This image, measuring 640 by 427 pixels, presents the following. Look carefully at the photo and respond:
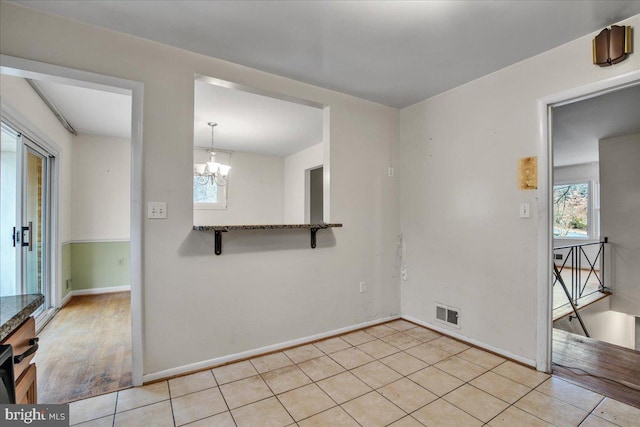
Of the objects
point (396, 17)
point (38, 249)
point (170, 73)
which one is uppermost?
point (396, 17)

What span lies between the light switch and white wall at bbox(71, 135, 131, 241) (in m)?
3.29

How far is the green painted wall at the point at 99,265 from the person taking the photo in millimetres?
4516

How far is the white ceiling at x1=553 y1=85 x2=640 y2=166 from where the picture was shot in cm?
306

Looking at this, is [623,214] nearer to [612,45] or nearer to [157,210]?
[612,45]

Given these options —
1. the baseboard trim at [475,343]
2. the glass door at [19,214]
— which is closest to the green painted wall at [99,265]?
the glass door at [19,214]

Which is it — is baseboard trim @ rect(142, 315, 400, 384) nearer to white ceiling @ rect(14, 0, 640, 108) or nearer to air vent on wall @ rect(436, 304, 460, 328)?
air vent on wall @ rect(436, 304, 460, 328)

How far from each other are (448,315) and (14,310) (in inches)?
119

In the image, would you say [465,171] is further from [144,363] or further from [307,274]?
[144,363]

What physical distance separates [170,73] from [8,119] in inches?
60.9

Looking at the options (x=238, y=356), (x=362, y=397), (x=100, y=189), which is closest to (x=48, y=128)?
(x=100, y=189)

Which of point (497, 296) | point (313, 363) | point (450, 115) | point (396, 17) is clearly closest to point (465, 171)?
point (450, 115)

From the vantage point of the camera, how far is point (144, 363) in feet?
6.86

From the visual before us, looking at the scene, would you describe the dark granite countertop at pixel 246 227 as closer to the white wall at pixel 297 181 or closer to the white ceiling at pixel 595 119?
the white wall at pixel 297 181

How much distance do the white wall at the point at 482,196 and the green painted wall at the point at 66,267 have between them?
4.41 m
